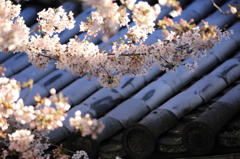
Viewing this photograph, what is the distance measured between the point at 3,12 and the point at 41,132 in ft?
5.94

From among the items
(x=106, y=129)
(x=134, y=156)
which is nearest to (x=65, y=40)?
(x=106, y=129)

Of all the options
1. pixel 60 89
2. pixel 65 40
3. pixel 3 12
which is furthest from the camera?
pixel 65 40

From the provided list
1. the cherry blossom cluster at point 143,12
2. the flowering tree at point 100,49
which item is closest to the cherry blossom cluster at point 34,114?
the flowering tree at point 100,49

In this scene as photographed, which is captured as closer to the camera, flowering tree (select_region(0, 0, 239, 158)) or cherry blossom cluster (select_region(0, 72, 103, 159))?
cherry blossom cluster (select_region(0, 72, 103, 159))

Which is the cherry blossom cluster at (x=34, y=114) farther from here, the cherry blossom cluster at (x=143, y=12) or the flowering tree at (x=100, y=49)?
the cherry blossom cluster at (x=143, y=12)

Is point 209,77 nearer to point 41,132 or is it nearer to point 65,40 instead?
point 41,132

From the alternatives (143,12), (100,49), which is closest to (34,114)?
(100,49)

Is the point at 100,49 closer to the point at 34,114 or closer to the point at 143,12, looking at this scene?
the point at 143,12

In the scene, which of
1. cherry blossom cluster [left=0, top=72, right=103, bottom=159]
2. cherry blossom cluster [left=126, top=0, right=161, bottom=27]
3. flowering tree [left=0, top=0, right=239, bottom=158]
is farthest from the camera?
cherry blossom cluster [left=126, top=0, right=161, bottom=27]

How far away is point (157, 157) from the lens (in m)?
4.66

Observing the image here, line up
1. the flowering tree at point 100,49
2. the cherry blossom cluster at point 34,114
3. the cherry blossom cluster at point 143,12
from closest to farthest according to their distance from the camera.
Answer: the cherry blossom cluster at point 34,114
the flowering tree at point 100,49
the cherry blossom cluster at point 143,12

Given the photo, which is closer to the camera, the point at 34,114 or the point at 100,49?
the point at 34,114

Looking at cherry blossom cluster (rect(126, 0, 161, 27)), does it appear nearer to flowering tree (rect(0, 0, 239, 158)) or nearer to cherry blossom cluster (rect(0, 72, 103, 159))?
flowering tree (rect(0, 0, 239, 158))

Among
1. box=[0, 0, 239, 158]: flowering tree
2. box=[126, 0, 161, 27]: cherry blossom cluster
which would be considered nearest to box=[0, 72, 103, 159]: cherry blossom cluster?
box=[0, 0, 239, 158]: flowering tree
